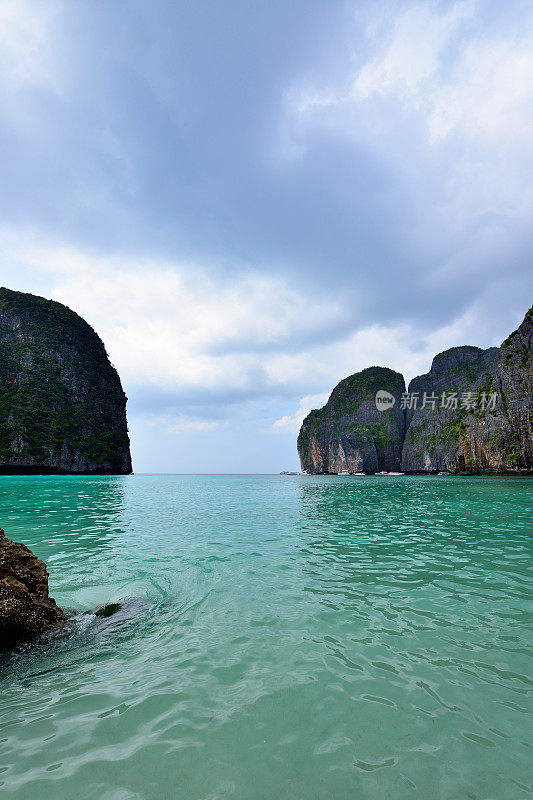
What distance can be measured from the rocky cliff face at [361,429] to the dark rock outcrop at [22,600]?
16002cm

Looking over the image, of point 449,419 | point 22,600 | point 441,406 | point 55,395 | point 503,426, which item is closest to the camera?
point 22,600

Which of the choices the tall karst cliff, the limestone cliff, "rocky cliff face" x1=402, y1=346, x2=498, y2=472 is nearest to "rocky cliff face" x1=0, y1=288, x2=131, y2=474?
the tall karst cliff

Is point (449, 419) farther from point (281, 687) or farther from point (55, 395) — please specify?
point (281, 687)

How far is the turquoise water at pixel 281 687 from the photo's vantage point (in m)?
3.06

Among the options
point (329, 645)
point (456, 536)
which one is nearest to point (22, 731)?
point (329, 645)

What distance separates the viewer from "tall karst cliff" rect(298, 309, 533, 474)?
79.2 meters

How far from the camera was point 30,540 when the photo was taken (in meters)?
14.0

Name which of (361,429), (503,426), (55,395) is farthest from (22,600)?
(361,429)

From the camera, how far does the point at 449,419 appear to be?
134m

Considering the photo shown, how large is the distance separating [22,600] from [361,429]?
173 metres

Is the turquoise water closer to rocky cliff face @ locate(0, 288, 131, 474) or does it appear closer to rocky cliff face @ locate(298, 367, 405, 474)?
rocky cliff face @ locate(0, 288, 131, 474)

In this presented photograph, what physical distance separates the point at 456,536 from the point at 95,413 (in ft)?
365

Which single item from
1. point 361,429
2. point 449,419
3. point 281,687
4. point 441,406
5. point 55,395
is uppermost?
point 55,395

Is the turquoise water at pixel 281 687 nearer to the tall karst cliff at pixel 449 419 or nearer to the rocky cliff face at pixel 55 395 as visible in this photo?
the tall karst cliff at pixel 449 419
